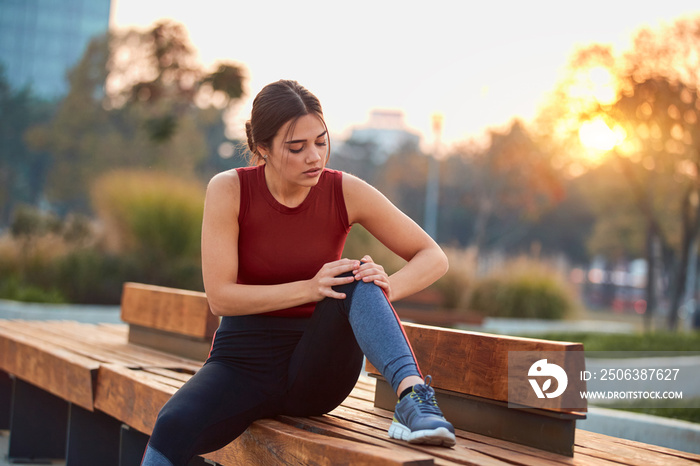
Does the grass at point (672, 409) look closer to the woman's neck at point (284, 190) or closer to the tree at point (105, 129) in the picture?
the woman's neck at point (284, 190)

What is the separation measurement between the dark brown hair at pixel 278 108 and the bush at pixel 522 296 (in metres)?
10.7

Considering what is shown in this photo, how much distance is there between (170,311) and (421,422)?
2.09 metres

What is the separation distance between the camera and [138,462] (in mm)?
3025

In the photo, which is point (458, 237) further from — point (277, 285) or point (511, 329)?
point (277, 285)

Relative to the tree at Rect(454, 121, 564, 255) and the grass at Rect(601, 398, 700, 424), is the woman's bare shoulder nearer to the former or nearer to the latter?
the grass at Rect(601, 398, 700, 424)

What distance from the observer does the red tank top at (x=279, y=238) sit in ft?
8.04

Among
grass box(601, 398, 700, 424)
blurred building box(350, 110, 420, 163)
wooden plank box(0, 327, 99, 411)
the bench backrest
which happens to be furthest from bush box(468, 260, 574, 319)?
blurred building box(350, 110, 420, 163)

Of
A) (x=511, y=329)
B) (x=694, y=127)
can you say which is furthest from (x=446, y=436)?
(x=694, y=127)

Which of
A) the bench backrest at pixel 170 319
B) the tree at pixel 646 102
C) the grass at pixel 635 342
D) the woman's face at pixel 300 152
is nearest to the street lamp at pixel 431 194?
the tree at pixel 646 102

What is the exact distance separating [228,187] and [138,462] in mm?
1266

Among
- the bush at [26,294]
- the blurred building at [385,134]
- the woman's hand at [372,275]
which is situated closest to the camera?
the woman's hand at [372,275]

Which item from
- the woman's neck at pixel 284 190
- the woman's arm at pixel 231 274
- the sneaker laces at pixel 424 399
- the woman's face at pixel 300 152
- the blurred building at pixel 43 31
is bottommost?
the sneaker laces at pixel 424 399

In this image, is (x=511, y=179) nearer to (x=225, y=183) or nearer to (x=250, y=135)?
(x=250, y=135)

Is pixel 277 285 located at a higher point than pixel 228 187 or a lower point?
lower
